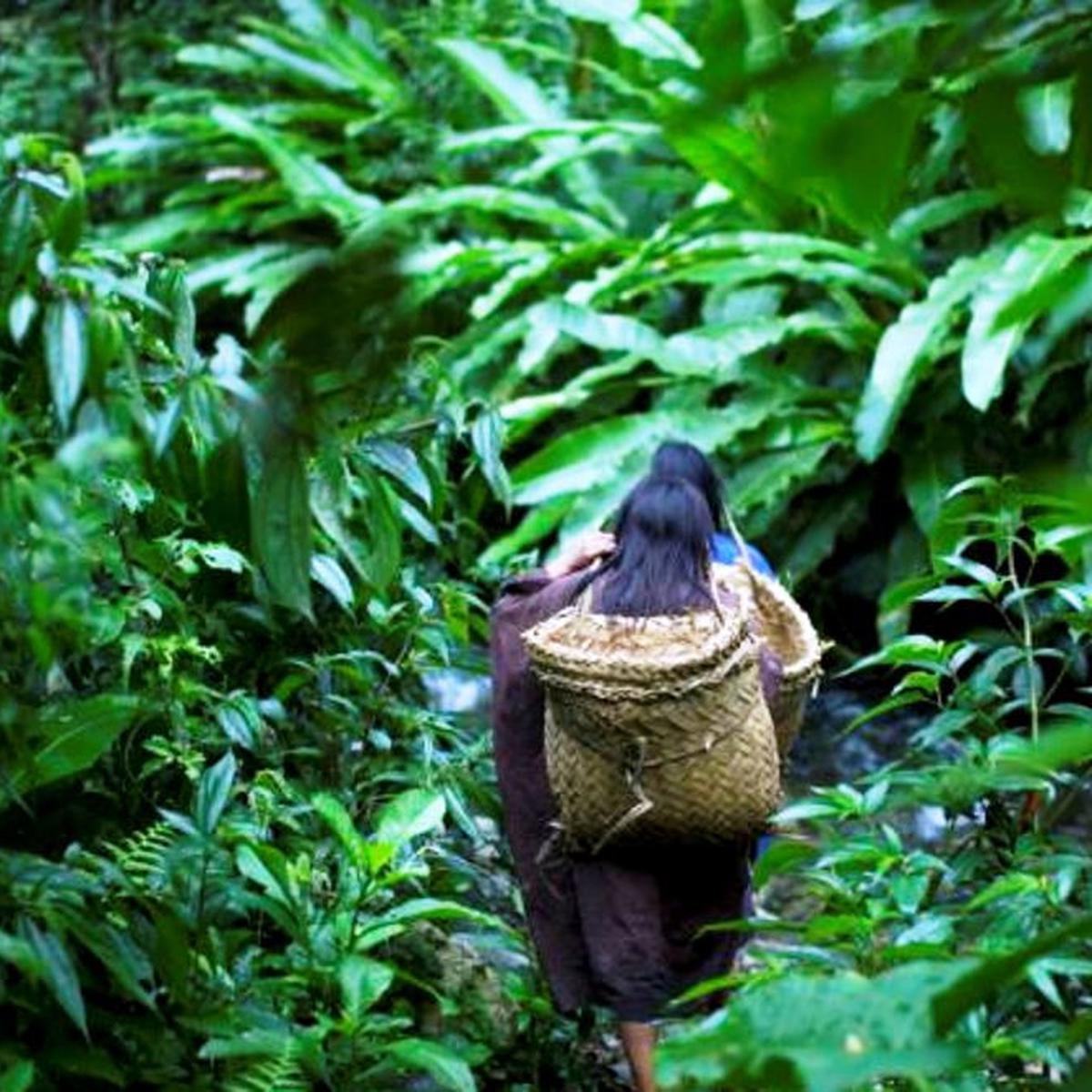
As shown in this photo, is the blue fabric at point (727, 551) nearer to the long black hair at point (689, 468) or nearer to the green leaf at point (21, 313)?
the long black hair at point (689, 468)

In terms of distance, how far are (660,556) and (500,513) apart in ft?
16.6

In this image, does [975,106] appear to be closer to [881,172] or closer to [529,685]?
[881,172]

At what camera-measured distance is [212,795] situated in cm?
280

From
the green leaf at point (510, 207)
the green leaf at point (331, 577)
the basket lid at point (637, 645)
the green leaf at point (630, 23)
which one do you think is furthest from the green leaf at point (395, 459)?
the green leaf at point (630, 23)

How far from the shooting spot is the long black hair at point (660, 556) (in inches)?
154

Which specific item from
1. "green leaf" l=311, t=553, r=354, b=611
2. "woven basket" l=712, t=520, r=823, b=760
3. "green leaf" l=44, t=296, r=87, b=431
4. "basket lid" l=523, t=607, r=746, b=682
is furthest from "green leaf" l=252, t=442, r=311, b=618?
"woven basket" l=712, t=520, r=823, b=760

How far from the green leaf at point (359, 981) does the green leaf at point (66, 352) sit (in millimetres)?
1153

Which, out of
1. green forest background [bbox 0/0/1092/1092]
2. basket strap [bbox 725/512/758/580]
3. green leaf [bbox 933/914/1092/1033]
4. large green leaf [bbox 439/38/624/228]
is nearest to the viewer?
green leaf [bbox 933/914/1092/1033]

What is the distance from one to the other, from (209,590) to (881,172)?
2857 mm

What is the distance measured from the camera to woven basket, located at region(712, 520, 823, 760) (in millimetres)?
4277

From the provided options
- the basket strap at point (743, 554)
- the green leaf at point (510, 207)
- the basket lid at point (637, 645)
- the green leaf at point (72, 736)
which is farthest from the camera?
the green leaf at point (510, 207)

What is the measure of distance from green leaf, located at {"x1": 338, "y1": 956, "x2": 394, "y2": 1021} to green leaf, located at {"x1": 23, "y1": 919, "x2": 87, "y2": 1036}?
62 cm

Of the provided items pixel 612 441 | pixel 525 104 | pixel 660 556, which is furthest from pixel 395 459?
pixel 525 104

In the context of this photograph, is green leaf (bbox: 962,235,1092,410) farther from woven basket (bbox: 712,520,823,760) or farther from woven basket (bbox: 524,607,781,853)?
woven basket (bbox: 524,607,781,853)
